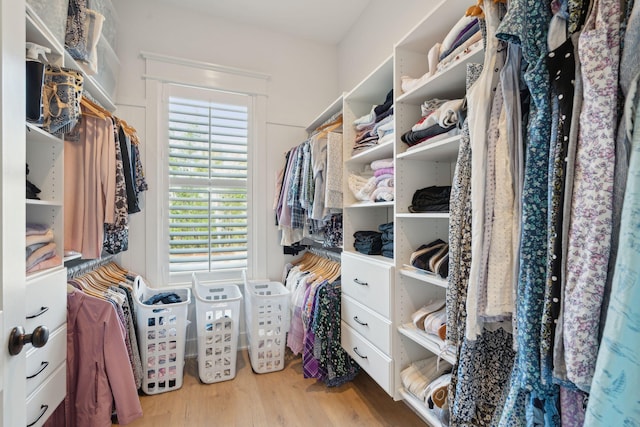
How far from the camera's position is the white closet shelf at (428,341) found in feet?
3.82

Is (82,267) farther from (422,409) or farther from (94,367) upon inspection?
(422,409)

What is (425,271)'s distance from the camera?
133 cm

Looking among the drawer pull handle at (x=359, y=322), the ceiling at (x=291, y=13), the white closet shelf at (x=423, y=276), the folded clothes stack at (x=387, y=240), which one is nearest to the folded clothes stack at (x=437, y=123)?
the folded clothes stack at (x=387, y=240)

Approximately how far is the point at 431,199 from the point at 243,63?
2.17 meters

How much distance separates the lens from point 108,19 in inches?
78.6

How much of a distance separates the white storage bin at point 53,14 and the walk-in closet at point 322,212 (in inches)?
0.6

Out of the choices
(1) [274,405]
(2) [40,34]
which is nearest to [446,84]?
(2) [40,34]

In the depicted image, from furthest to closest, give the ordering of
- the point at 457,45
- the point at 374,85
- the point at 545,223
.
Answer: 1. the point at 374,85
2. the point at 457,45
3. the point at 545,223

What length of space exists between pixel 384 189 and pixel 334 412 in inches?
53.3

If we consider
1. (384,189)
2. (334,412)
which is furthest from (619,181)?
(334,412)

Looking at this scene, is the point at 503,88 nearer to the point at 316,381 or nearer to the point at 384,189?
the point at 384,189

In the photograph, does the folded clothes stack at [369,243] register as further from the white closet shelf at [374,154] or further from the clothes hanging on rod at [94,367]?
the clothes hanging on rod at [94,367]

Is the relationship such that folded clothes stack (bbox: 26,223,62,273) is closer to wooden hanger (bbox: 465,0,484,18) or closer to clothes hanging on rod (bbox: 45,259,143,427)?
clothes hanging on rod (bbox: 45,259,143,427)

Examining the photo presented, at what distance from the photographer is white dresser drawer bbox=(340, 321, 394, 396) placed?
1.49 meters
